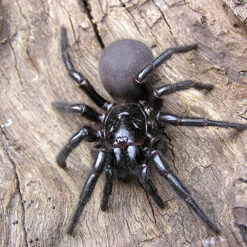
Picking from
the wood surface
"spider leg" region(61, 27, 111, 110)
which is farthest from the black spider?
the wood surface

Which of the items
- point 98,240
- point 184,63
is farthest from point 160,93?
point 98,240

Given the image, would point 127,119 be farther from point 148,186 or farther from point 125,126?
point 148,186

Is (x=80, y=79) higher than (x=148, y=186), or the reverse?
(x=80, y=79)

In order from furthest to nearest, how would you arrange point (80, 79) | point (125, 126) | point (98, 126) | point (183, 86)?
point (98, 126) → point (80, 79) → point (125, 126) → point (183, 86)

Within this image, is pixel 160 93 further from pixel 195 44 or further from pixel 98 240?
pixel 98 240

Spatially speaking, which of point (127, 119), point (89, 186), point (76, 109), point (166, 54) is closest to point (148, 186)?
point (89, 186)

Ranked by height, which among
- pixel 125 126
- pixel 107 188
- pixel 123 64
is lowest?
pixel 107 188

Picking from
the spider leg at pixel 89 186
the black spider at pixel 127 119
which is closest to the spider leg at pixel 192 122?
the black spider at pixel 127 119
